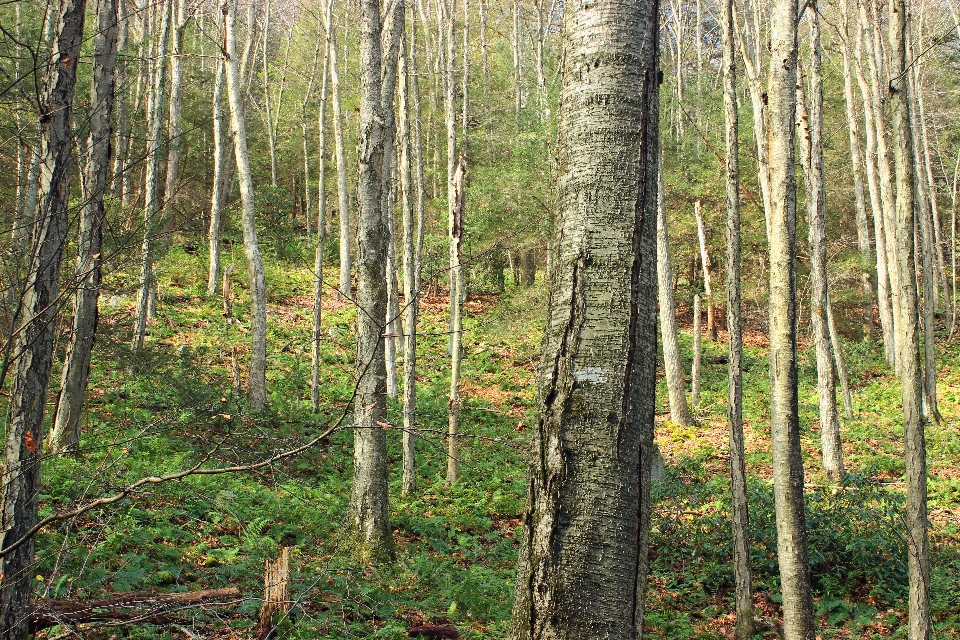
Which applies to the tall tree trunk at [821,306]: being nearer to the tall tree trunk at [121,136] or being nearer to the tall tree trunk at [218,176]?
the tall tree trunk at [121,136]

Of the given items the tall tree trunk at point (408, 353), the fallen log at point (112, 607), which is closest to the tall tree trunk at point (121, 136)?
the fallen log at point (112, 607)

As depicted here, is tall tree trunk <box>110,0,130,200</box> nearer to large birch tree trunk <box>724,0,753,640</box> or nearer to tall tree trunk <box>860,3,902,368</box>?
large birch tree trunk <box>724,0,753,640</box>

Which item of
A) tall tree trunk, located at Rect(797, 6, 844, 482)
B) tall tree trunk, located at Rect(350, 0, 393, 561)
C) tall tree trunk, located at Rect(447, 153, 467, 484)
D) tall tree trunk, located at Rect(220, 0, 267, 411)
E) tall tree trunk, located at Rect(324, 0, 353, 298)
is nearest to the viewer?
tall tree trunk, located at Rect(350, 0, 393, 561)

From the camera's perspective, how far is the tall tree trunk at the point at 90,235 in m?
5.32

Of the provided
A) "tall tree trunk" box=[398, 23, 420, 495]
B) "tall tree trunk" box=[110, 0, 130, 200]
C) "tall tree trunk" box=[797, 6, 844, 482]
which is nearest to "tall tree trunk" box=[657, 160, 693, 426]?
"tall tree trunk" box=[797, 6, 844, 482]

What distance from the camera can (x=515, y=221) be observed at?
52.4ft

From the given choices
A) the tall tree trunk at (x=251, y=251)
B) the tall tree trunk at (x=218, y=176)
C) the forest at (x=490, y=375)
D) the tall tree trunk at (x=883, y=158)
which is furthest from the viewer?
the tall tree trunk at (x=218, y=176)

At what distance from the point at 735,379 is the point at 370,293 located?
3.72 m

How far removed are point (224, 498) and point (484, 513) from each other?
3.60 meters

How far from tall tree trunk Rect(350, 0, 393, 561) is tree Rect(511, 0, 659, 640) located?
501cm

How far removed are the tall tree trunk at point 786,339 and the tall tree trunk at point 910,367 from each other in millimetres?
678

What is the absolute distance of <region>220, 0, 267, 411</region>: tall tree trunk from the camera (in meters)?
12.0

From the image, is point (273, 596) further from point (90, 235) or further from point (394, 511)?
point (394, 511)

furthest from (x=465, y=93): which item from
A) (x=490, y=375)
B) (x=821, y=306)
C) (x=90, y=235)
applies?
(x=90, y=235)
